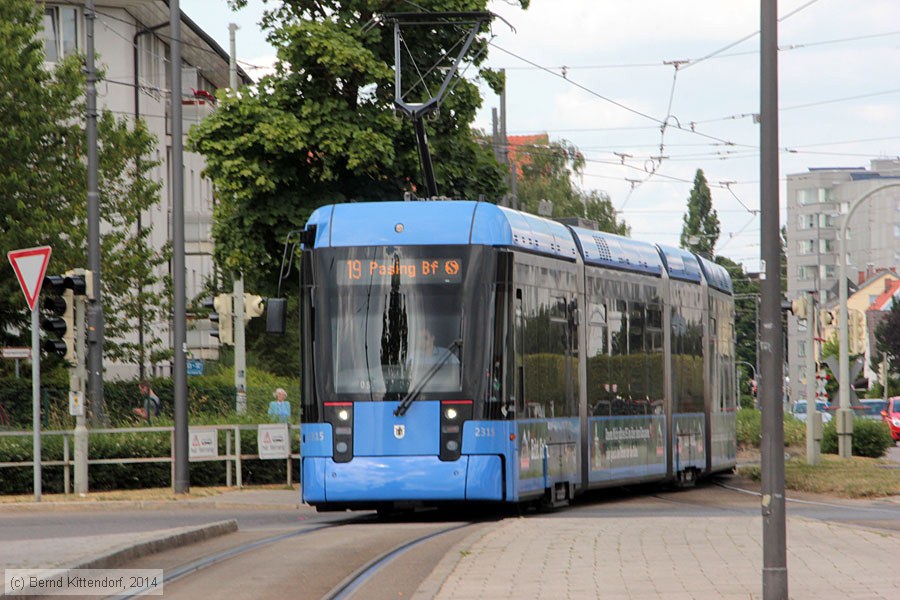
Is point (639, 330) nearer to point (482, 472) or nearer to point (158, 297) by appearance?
point (482, 472)

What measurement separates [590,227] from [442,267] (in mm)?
5730

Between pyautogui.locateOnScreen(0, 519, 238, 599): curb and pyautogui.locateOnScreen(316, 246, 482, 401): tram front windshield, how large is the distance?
2.01 metres

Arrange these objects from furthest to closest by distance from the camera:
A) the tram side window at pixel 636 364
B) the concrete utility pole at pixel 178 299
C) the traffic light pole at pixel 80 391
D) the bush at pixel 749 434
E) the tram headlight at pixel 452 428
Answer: the bush at pixel 749 434, the concrete utility pole at pixel 178 299, the traffic light pole at pixel 80 391, the tram side window at pixel 636 364, the tram headlight at pixel 452 428

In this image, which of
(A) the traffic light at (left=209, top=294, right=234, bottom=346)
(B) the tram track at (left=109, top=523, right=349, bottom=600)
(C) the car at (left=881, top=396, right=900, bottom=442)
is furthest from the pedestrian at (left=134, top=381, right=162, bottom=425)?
(C) the car at (left=881, top=396, right=900, bottom=442)

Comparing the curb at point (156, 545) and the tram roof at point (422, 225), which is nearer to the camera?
the curb at point (156, 545)

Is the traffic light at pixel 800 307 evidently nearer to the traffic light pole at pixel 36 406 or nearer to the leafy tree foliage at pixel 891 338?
the traffic light pole at pixel 36 406

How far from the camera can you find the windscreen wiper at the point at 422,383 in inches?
691

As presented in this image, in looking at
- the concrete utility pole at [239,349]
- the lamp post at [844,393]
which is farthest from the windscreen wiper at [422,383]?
the lamp post at [844,393]

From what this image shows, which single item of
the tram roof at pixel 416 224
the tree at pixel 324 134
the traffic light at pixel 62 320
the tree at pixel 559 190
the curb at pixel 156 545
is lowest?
the curb at pixel 156 545

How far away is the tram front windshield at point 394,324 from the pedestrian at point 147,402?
50.1 feet

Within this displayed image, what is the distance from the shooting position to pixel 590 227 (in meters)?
23.3

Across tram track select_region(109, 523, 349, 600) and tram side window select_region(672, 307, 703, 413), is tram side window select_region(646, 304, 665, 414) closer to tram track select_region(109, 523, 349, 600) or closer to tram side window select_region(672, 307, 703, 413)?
tram side window select_region(672, 307, 703, 413)

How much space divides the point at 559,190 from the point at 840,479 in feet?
196

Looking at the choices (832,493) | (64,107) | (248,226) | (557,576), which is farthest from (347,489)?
(64,107)
